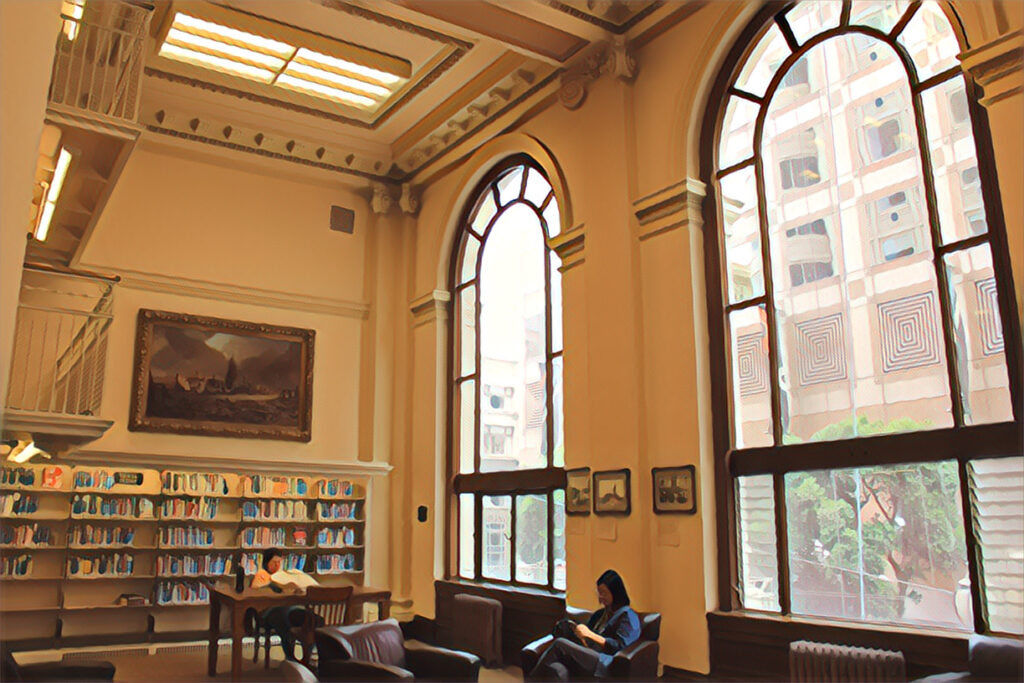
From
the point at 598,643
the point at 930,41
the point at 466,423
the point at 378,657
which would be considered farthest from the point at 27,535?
the point at 930,41

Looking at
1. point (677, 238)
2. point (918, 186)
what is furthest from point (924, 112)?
point (677, 238)

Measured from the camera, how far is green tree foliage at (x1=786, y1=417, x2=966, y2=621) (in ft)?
19.4

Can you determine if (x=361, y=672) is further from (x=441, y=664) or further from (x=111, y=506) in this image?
(x=111, y=506)

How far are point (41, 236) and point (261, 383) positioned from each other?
372cm

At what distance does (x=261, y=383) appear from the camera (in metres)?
11.9

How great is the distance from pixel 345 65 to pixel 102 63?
11.4ft

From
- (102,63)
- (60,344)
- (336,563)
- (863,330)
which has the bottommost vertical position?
(336,563)

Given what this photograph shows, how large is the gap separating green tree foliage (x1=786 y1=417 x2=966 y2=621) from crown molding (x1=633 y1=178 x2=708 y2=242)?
2501 mm

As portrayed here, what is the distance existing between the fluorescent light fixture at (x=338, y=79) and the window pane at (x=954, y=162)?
729cm

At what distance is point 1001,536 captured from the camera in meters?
5.55

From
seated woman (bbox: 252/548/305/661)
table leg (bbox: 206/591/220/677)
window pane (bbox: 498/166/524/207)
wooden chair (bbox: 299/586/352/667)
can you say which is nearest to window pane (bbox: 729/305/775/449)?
window pane (bbox: 498/166/524/207)

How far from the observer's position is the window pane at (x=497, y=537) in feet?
34.1

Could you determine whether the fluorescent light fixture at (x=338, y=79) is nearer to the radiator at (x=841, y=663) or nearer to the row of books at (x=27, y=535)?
the row of books at (x=27, y=535)

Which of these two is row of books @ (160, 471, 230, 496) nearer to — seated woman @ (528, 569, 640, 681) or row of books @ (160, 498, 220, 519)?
row of books @ (160, 498, 220, 519)
